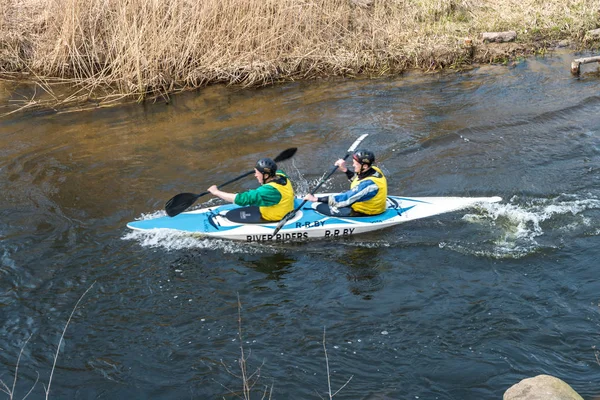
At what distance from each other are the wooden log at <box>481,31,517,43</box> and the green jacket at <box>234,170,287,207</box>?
28.1ft

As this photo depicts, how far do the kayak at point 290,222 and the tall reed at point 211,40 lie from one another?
479 centimetres

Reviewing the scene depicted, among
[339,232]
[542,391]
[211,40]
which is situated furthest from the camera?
[211,40]

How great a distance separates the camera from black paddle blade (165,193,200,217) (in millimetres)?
7578

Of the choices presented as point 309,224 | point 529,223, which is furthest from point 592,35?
point 309,224

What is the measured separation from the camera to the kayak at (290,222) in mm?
7617

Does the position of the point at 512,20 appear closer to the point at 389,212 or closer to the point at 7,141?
the point at 389,212

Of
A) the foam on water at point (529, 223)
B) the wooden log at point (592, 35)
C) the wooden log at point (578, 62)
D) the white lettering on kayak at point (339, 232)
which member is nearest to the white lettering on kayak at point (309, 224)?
the white lettering on kayak at point (339, 232)

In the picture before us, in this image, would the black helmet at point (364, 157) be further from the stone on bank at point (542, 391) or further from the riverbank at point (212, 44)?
the riverbank at point (212, 44)

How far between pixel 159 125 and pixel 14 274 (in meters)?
4.84

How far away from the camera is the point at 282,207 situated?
300 inches

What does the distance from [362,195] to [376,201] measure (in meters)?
0.21

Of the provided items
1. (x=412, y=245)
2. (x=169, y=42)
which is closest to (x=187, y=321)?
(x=412, y=245)

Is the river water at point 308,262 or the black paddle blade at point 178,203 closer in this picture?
the river water at point 308,262

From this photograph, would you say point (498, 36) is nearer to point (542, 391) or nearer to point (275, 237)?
point (275, 237)
